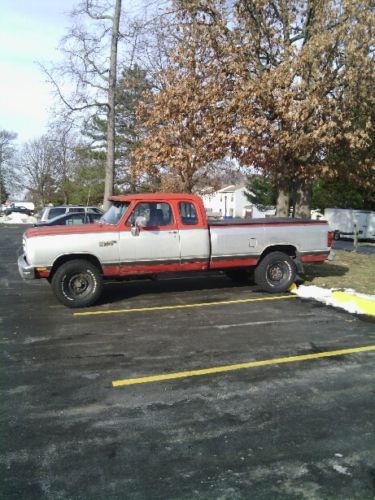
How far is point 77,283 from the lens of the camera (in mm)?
8555

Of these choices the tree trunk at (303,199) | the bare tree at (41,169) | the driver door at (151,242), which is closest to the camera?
the driver door at (151,242)

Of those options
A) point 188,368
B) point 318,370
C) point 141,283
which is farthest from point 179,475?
point 141,283

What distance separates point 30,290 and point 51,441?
7.09m

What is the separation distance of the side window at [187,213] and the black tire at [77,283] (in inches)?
77.2

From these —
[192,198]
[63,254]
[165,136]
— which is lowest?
[63,254]

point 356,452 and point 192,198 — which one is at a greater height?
point 192,198

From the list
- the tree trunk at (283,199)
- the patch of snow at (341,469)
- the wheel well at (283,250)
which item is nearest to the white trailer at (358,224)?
the tree trunk at (283,199)

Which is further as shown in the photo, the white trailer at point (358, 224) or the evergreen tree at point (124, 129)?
the white trailer at point (358, 224)

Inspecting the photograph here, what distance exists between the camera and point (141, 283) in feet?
36.7

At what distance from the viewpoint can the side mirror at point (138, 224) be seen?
8602 mm

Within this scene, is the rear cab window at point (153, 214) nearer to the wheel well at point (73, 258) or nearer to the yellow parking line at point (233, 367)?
the wheel well at point (73, 258)

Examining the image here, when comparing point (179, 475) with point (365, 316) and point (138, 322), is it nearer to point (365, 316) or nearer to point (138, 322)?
point (138, 322)

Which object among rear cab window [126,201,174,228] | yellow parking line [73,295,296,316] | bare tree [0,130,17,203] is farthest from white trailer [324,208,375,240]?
bare tree [0,130,17,203]

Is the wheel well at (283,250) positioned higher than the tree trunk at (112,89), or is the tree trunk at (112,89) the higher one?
the tree trunk at (112,89)
